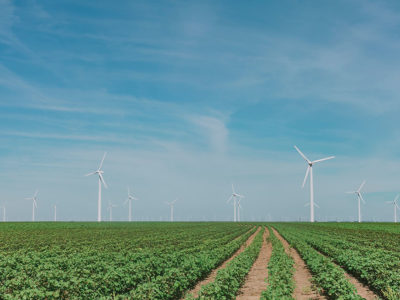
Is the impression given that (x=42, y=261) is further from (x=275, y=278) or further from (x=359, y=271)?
(x=359, y=271)

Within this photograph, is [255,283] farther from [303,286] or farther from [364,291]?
[364,291]

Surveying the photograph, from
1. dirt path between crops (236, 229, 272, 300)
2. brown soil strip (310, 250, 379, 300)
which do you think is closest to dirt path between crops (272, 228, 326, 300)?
dirt path between crops (236, 229, 272, 300)

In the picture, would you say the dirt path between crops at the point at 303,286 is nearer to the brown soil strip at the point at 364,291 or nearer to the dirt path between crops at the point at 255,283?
the dirt path between crops at the point at 255,283

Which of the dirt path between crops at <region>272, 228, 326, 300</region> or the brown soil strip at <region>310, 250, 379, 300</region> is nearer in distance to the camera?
the dirt path between crops at <region>272, 228, 326, 300</region>

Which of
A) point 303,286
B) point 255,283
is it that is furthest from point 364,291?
point 255,283

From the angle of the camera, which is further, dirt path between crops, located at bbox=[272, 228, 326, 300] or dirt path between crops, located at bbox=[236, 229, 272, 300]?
dirt path between crops, located at bbox=[236, 229, 272, 300]

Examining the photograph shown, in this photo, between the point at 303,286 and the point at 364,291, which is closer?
the point at 364,291

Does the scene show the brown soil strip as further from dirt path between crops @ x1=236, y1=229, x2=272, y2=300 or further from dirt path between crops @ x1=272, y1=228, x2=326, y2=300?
dirt path between crops @ x1=236, y1=229, x2=272, y2=300

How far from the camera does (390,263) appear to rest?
19.5 m

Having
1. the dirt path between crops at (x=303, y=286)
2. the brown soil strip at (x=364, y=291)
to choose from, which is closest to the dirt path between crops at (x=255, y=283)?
the dirt path between crops at (x=303, y=286)

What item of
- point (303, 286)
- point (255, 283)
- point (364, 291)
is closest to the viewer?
point (364, 291)

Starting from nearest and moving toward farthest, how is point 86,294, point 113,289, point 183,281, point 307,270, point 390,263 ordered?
point 86,294 → point 113,289 → point 183,281 → point 390,263 → point 307,270

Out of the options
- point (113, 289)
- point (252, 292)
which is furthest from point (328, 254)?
point (113, 289)

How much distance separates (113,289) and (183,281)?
9.53 ft
